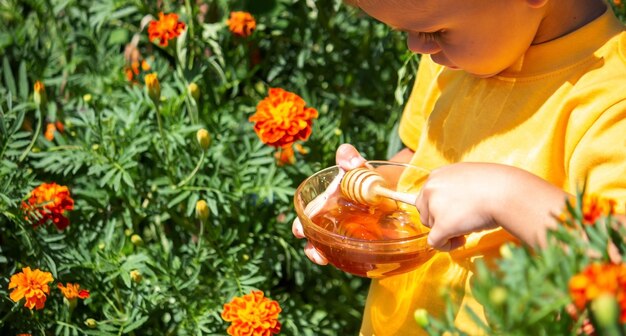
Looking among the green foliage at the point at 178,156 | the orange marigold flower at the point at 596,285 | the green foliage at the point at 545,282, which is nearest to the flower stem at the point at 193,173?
the green foliage at the point at 178,156

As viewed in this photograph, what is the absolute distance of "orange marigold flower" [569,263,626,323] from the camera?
0.65 metres

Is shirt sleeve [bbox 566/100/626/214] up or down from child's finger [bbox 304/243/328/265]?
up

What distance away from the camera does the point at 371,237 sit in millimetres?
1141

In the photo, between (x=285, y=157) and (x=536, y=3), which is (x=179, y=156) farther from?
(x=536, y=3)

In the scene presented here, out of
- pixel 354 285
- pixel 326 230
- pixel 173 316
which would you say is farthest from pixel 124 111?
pixel 326 230

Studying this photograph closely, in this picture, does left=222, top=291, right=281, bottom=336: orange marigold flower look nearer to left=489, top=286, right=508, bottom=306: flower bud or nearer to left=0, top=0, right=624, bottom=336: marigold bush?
left=0, top=0, right=624, bottom=336: marigold bush

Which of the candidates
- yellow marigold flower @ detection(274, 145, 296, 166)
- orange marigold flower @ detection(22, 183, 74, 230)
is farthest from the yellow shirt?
orange marigold flower @ detection(22, 183, 74, 230)

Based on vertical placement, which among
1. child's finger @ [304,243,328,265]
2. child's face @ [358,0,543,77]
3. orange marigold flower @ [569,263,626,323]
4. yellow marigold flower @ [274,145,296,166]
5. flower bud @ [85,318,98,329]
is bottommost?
flower bud @ [85,318,98,329]

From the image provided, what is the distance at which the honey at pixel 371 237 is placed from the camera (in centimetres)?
105

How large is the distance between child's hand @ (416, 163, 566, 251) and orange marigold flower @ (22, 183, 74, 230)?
0.83m

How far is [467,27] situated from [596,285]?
1.40 ft

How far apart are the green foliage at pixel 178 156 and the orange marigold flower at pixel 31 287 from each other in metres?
0.07

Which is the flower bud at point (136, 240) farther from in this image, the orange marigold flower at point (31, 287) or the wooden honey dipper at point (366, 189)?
the wooden honey dipper at point (366, 189)

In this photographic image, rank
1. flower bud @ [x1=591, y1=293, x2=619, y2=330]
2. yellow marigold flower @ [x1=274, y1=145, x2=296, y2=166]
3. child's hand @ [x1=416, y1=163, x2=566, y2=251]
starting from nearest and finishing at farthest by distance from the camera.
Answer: flower bud @ [x1=591, y1=293, x2=619, y2=330] < child's hand @ [x1=416, y1=163, x2=566, y2=251] < yellow marigold flower @ [x1=274, y1=145, x2=296, y2=166]
